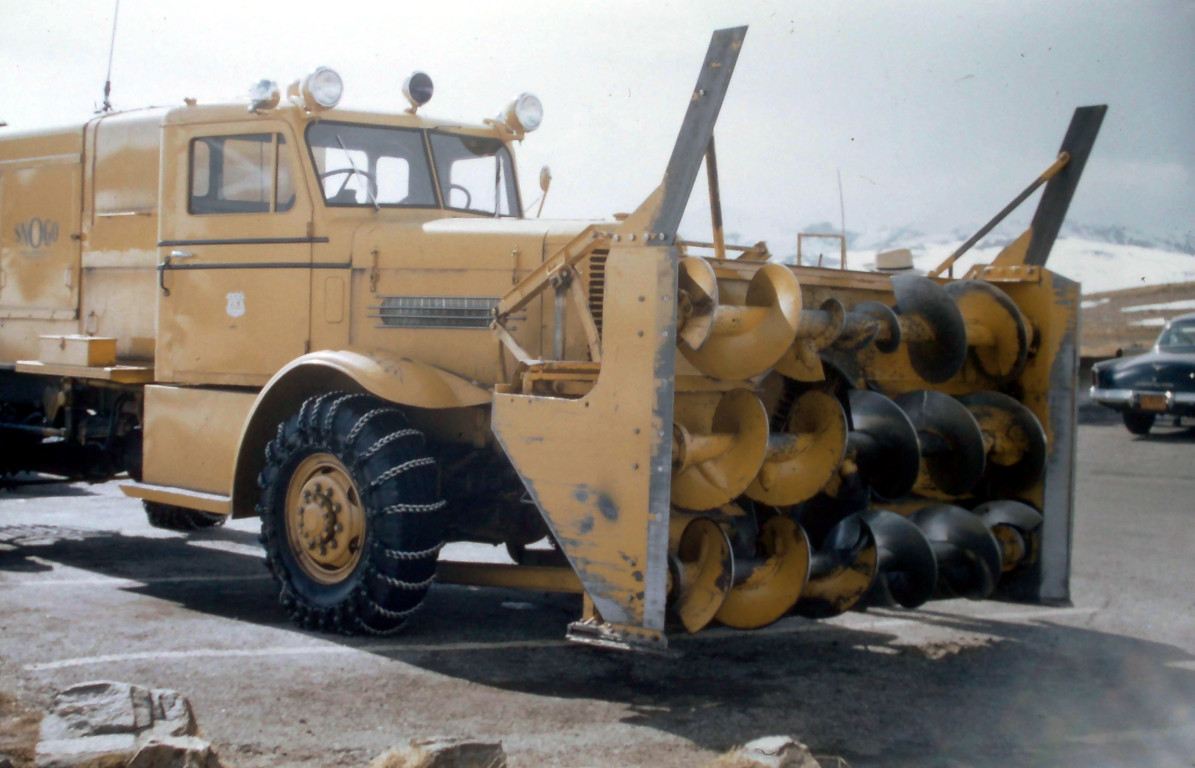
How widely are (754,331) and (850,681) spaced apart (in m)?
1.67

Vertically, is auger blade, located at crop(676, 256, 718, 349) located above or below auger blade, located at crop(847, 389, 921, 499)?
above

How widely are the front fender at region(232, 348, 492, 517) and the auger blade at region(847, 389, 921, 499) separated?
1.81 m

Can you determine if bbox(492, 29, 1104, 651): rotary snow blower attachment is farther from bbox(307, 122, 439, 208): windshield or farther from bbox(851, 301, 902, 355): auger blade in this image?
bbox(307, 122, 439, 208): windshield

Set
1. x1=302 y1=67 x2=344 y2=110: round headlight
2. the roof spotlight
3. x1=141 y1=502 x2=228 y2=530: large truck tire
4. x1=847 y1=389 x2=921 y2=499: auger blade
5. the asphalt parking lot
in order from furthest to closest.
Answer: x1=141 y1=502 x2=228 y2=530: large truck tire, the roof spotlight, x1=302 y1=67 x2=344 y2=110: round headlight, x1=847 y1=389 x2=921 y2=499: auger blade, the asphalt parking lot

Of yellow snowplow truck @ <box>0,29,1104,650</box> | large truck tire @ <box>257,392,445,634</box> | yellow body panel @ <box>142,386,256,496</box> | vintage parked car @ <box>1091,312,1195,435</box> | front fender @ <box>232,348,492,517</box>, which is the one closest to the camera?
yellow snowplow truck @ <box>0,29,1104,650</box>

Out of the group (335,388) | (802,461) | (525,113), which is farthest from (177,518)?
(802,461)

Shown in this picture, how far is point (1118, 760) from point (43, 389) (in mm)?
7232

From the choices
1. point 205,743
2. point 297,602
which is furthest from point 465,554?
point 205,743

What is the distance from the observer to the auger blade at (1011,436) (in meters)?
6.21

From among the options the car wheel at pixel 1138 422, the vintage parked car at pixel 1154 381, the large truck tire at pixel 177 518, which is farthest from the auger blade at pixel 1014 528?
the car wheel at pixel 1138 422

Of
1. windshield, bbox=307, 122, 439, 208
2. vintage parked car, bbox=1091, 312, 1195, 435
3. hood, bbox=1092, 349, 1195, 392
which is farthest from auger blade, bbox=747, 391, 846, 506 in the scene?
hood, bbox=1092, 349, 1195, 392

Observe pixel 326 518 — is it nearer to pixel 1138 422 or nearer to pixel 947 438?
pixel 947 438

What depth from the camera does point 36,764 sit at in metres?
3.74

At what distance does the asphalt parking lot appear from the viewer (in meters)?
4.60
